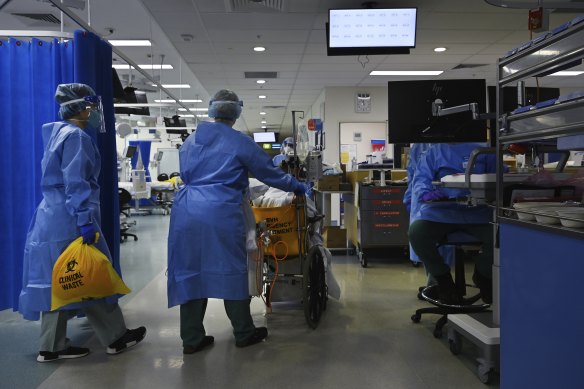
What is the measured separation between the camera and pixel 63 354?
2645 mm

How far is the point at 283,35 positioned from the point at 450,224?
392cm

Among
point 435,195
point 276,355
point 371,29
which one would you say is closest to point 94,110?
point 276,355

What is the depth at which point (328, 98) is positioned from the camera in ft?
31.8

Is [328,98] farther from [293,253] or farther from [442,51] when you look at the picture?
[293,253]

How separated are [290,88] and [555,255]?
893 centimetres

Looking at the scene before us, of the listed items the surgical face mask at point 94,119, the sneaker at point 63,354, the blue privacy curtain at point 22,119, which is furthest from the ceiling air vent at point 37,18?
the sneaker at point 63,354

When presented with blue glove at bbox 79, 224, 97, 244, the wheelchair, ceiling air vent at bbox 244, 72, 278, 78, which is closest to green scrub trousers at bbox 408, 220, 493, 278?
the wheelchair

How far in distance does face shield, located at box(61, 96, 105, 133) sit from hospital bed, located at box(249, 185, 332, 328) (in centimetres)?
112

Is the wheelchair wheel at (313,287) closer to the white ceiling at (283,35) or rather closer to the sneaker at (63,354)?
the sneaker at (63,354)

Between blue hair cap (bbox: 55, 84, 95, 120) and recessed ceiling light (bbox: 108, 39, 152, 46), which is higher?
recessed ceiling light (bbox: 108, 39, 152, 46)

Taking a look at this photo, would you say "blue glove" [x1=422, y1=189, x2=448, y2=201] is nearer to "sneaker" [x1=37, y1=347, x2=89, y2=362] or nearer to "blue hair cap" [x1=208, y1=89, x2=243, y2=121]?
"blue hair cap" [x1=208, y1=89, x2=243, y2=121]

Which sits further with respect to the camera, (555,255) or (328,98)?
(328,98)

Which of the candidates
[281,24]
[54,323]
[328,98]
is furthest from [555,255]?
[328,98]

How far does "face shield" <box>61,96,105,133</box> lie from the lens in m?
2.67
